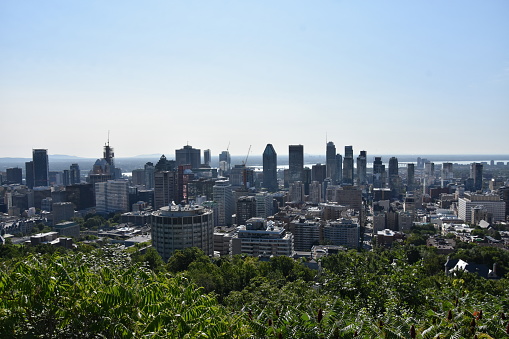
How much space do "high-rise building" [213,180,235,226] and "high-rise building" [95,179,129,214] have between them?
16973 mm

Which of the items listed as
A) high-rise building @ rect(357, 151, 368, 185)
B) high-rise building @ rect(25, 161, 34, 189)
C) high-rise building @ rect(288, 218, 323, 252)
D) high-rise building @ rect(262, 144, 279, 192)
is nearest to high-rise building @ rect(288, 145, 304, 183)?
high-rise building @ rect(262, 144, 279, 192)

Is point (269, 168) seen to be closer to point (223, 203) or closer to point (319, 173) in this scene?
point (319, 173)

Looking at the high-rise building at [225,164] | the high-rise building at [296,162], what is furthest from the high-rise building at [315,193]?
the high-rise building at [225,164]

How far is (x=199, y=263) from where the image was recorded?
21219 millimetres

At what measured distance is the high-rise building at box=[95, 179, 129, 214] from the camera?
219 feet

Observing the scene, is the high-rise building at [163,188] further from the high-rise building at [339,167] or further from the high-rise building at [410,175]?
the high-rise building at [339,167]

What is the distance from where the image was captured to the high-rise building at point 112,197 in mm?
66875

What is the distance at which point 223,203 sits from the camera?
2264 inches

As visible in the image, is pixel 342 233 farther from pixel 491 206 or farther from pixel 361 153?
pixel 361 153

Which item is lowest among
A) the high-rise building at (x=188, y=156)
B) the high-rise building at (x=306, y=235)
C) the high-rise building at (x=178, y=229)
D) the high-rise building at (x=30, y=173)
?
the high-rise building at (x=306, y=235)

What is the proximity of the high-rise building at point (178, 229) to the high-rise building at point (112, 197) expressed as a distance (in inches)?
1566

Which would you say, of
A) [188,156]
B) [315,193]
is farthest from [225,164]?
[315,193]

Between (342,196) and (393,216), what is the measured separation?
17075mm

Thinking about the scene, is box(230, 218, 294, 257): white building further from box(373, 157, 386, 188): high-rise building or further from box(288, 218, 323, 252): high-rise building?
box(373, 157, 386, 188): high-rise building
